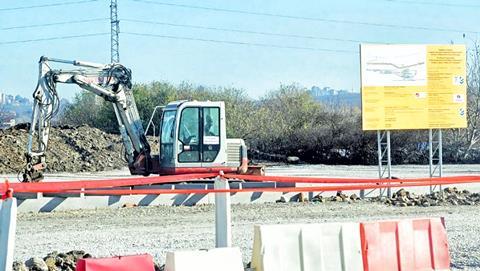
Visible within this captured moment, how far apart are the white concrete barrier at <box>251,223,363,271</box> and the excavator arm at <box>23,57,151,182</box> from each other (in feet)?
51.3

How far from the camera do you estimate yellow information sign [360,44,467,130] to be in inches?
939

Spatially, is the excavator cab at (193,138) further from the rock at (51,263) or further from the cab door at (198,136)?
the rock at (51,263)

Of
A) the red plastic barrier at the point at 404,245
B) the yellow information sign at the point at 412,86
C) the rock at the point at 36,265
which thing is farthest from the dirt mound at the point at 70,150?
the red plastic barrier at the point at 404,245

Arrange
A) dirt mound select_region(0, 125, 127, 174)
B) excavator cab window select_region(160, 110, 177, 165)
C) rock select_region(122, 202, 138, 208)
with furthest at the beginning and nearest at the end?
1. dirt mound select_region(0, 125, 127, 174)
2. excavator cab window select_region(160, 110, 177, 165)
3. rock select_region(122, 202, 138, 208)

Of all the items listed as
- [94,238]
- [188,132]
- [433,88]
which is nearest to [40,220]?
[94,238]

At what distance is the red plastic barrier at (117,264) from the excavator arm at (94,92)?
16013 millimetres

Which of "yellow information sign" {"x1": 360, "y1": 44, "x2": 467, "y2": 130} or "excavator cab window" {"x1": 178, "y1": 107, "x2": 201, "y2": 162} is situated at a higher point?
"yellow information sign" {"x1": 360, "y1": 44, "x2": 467, "y2": 130}

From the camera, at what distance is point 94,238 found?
51.3ft

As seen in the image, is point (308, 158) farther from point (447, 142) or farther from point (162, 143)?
point (162, 143)

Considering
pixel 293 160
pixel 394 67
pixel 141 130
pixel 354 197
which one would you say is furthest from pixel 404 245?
pixel 293 160

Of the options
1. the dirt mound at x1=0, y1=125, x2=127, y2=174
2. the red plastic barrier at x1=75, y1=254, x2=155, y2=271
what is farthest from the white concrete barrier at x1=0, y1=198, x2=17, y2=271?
the dirt mound at x1=0, y1=125, x2=127, y2=174

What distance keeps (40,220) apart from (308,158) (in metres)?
35.5

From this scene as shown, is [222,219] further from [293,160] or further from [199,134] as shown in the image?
[293,160]

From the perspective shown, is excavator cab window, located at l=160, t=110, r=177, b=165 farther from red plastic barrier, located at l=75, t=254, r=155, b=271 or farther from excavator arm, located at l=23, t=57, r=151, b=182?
red plastic barrier, located at l=75, t=254, r=155, b=271
